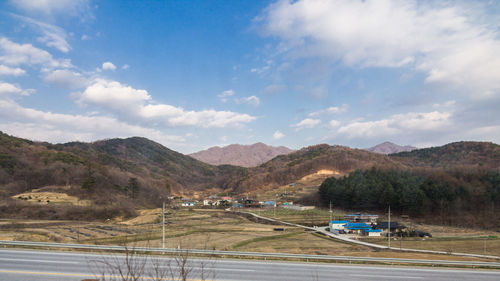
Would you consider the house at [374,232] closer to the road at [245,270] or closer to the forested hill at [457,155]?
the road at [245,270]

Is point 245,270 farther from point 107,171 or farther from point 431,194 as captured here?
point 107,171

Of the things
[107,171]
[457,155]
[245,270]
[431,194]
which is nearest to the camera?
[245,270]

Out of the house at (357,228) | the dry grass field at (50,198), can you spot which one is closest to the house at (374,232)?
the house at (357,228)

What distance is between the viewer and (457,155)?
16775 cm

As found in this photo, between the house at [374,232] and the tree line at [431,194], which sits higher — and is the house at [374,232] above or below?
below

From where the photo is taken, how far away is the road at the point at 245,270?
15.0 m

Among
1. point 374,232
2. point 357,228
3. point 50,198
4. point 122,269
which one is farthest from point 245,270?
point 50,198

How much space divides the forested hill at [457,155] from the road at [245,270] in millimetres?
142815

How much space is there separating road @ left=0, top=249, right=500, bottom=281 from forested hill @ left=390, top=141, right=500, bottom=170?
14281 cm

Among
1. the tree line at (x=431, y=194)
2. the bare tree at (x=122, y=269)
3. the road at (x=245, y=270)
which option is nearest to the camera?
the bare tree at (x=122, y=269)

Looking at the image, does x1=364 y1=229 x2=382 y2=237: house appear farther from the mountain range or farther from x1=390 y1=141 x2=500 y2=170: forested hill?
x1=390 y1=141 x2=500 y2=170: forested hill

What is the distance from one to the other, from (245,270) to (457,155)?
19488 cm

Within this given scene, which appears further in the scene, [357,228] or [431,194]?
[431,194]

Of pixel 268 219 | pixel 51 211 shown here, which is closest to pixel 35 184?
pixel 51 211
